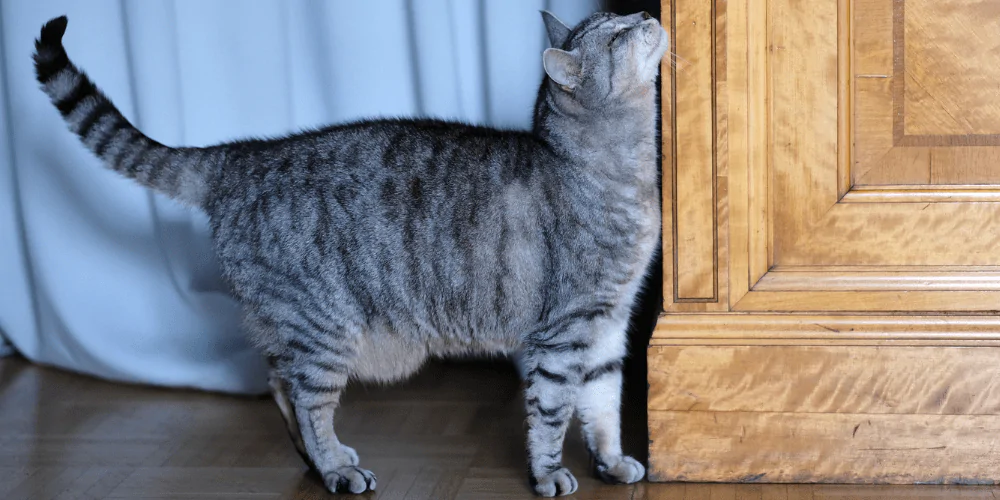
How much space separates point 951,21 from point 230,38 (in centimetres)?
156

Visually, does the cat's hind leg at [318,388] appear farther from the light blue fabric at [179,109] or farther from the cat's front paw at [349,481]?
the light blue fabric at [179,109]

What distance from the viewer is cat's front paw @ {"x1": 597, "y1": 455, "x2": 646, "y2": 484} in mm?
1699

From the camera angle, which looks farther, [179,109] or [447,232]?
Result: [179,109]

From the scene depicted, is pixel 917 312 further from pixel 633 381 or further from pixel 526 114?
pixel 526 114

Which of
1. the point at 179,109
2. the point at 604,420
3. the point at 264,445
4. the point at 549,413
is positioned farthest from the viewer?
the point at 179,109

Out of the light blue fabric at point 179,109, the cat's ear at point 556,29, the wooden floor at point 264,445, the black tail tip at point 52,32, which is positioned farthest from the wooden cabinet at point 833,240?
the black tail tip at point 52,32

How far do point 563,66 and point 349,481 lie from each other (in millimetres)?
784

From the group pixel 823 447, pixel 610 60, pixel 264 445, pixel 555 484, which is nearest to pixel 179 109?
pixel 264 445

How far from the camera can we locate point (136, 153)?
71.7 inches

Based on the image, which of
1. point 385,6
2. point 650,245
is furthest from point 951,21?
point 385,6

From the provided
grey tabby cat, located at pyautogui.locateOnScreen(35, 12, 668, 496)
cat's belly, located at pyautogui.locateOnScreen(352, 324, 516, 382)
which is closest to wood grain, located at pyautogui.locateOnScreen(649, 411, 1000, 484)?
grey tabby cat, located at pyautogui.locateOnScreen(35, 12, 668, 496)

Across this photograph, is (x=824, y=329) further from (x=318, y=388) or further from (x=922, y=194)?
(x=318, y=388)

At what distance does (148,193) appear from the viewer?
2.40 meters

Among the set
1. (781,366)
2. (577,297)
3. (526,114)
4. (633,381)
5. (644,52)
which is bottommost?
(633,381)
